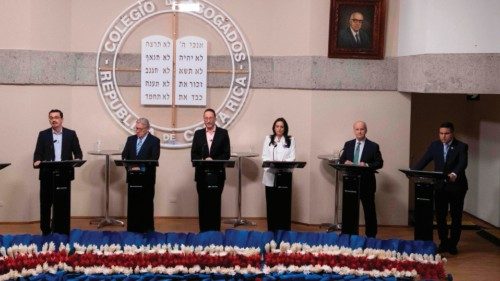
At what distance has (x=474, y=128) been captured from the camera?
12375 mm

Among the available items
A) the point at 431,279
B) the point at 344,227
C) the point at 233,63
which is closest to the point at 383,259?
the point at 431,279

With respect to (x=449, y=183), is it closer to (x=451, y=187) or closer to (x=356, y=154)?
(x=451, y=187)

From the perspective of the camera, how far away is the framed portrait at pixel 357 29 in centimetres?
1084

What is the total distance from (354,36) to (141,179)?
3852 mm

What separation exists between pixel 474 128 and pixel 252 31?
4011 millimetres

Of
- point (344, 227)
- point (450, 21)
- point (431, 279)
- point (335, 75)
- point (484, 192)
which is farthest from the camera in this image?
point (484, 192)

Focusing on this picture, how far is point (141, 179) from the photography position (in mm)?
9117

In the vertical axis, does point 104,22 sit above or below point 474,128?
above

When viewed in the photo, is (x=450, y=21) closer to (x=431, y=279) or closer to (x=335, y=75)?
(x=335, y=75)

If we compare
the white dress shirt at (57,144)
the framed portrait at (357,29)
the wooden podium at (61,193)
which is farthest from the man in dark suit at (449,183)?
the white dress shirt at (57,144)

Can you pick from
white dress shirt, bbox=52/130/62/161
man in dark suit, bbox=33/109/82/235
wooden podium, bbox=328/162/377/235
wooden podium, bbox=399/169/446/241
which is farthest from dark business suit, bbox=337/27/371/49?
white dress shirt, bbox=52/130/62/161

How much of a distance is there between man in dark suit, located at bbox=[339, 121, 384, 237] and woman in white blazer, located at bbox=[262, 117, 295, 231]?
2.41 feet

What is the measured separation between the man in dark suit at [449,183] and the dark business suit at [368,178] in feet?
1.78

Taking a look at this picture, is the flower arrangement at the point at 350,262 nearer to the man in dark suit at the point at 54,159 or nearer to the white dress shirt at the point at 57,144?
the man in dark suit at the point at 54,159
